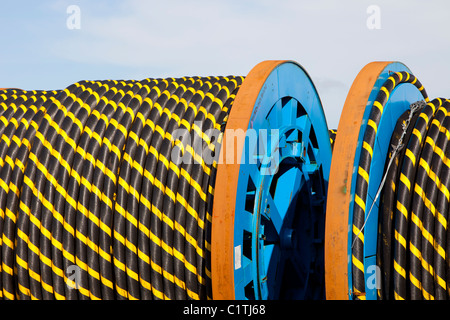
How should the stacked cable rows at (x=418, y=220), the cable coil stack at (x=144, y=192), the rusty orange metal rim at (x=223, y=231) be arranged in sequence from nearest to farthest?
the rusty orange metal rim at (x=223, y=231), the stacked cable rows at (x=418, y=220), the cable coil stack at (x=144, y=192)

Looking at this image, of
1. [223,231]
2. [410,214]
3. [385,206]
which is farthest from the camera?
[385,206]

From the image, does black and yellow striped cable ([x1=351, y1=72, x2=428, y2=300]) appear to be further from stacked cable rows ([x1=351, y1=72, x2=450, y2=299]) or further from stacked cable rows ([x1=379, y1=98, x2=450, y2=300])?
stacked cable rows ([x1=379, y1=98, x2=450, y2=300])

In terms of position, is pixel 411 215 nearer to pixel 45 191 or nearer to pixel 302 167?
pixel 302 167

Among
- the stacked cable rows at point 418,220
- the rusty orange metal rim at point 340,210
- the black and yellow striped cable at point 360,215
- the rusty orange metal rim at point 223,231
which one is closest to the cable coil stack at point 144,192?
the rusty orange metal rim at point 223,231

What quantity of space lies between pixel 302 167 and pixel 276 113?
1176 mm

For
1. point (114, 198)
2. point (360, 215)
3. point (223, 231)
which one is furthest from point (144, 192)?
point (360, 215)

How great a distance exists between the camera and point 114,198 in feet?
18.5

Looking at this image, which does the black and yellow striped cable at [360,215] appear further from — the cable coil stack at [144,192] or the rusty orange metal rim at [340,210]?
the cable coil stack at [144,192]

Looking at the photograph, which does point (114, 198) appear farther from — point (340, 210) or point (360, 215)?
point (360, 215)

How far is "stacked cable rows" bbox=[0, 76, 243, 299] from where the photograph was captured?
5.50 metres

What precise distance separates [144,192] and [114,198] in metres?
0.29

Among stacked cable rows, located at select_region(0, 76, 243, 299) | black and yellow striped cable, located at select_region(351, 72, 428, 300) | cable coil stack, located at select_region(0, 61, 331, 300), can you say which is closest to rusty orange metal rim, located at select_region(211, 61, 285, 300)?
cable coil stack, located at select_region(0, 61, 331, 300)

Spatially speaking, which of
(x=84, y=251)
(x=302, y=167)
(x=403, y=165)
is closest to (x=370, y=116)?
(x=403, y=165)

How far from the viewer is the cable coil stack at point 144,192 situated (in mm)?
5434
